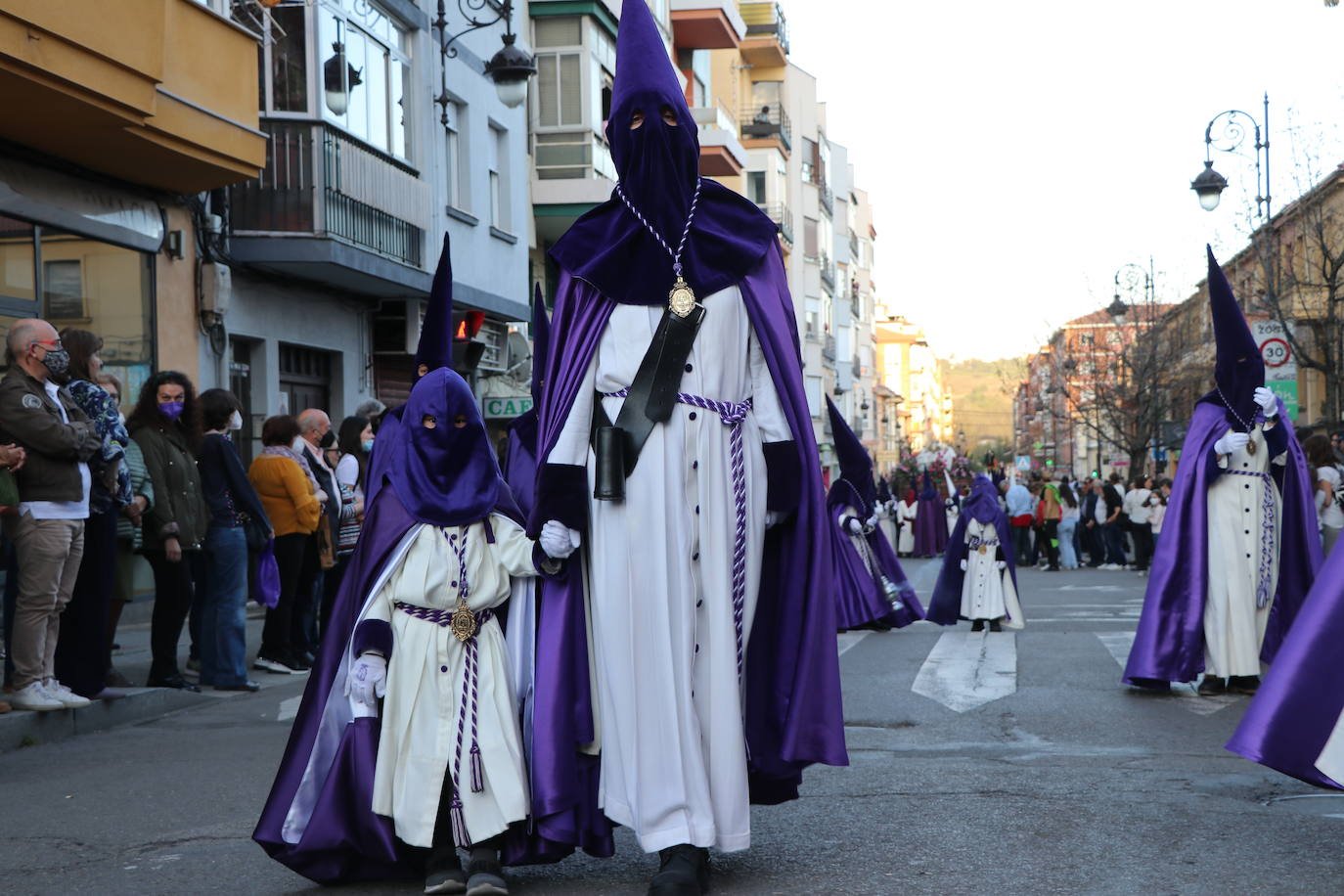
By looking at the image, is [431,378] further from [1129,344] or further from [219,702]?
[1129,344]

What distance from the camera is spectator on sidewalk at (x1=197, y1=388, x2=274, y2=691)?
1073cm

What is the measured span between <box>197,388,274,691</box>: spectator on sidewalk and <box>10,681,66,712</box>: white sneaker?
195 centimetres

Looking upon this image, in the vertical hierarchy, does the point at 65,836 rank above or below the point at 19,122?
below

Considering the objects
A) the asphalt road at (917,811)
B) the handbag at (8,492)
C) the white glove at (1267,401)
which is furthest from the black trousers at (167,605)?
the white glove at (1267,401)

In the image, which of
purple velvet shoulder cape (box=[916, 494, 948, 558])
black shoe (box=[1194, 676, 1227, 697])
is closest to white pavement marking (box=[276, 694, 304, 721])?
black shoe (box=[1194, 676, 1227, 697])

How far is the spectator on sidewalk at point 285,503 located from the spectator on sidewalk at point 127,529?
1202 mm

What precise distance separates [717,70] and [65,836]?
181 ft

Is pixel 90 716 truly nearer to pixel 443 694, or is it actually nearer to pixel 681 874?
pixel 443 694

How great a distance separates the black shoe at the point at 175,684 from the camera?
1038 cm

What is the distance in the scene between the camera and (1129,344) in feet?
176

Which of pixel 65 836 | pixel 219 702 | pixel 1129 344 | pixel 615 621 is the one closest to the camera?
pixel 615 621

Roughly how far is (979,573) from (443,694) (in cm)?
1191

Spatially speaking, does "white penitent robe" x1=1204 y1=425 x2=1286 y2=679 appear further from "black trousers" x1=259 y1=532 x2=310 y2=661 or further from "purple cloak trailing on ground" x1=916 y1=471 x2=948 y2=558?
"purple cloak trailing on ground" x1=916 y1=471 x2=948 y2=558

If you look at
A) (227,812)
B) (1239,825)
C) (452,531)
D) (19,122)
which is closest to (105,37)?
(19,122)
